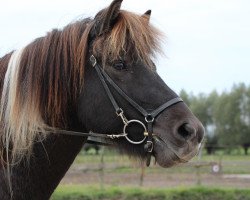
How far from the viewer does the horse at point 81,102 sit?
115 inches

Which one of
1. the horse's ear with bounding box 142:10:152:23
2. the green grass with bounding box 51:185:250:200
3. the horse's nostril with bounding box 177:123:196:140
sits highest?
the horse's ear with bounding box 142:10:152:23

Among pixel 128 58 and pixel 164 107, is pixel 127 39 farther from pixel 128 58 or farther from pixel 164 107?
pixel 164 107

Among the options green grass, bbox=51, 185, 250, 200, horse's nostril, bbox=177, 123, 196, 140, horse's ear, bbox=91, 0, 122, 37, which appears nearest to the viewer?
horse's nostril, bbox=177, 123, 196, 140

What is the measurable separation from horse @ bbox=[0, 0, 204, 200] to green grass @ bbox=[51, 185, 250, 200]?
8.13 m

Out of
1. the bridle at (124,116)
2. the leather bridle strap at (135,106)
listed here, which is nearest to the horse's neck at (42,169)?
the bridle at (124,116)

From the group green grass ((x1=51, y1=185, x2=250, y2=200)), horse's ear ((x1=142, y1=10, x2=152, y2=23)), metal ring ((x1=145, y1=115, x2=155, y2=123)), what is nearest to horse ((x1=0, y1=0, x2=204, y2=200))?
metal ring ((x1=145, y1=115, x2=155, y2=123))

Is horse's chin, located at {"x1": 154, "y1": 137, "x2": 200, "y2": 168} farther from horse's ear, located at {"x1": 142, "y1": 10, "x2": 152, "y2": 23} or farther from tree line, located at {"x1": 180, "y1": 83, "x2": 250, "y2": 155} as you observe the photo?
tree line, located at {"x1": 180, "y1": 83, "x2": 250, "y2": 155}

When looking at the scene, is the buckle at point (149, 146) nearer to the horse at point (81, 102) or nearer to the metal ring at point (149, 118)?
the horse at point (81, 102)

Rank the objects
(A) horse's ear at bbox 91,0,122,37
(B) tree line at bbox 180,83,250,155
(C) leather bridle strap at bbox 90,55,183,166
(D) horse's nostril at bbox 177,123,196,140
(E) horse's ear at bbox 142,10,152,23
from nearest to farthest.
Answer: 1. (D) horse's nostril at bbox 177,123,196,140
2. (C) leather bridle strap at bbox 90,55,183,166
3. (A) horse's ear at bbox 91,0,122,37
4. (E) horse's ear at bbox 142,10,152,23
5. (B) tree line at bbox 180,83,250,155

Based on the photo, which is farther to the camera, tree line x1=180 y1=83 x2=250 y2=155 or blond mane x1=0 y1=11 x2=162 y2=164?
tree line x1=180 y1=83 x2=250 y2=155

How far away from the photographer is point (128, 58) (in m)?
2.97

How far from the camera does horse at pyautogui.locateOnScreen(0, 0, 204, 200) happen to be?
2.91 meters

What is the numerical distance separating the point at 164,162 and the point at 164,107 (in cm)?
32

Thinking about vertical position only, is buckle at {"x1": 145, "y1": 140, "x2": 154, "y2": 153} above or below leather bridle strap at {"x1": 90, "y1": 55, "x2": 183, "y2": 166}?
below
